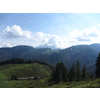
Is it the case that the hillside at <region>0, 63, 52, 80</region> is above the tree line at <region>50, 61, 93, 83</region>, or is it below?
below

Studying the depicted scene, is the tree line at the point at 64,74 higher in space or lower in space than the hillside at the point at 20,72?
higher

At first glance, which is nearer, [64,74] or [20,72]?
[64,74]

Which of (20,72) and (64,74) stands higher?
(64,74)

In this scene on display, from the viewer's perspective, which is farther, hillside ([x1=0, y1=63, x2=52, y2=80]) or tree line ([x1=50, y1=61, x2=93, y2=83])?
hillside ([x1=0, y1=63, x2=52, y2=80])

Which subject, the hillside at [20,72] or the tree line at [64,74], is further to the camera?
the hillside at [20,72]
